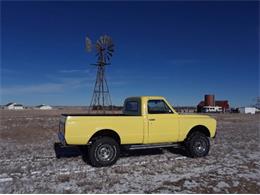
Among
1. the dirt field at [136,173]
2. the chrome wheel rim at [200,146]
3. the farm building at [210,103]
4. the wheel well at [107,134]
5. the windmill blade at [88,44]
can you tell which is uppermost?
the windmill blade at [88,44]

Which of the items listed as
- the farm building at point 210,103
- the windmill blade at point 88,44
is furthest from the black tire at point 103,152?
the farm building at point 210,103

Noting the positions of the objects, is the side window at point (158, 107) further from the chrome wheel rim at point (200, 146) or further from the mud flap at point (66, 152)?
the mud flap at point (66, 152)

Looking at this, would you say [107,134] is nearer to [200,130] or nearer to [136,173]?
[136,173]

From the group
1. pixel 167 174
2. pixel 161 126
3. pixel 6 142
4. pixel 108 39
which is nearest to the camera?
pixel 167 174

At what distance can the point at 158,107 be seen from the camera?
25.8ft

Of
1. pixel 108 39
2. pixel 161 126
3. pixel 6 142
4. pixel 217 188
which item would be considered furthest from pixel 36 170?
pixel 108 39

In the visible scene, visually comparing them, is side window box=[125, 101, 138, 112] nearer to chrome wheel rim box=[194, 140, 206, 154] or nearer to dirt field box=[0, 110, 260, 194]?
dirt field box=[0, 110, 260, 194]

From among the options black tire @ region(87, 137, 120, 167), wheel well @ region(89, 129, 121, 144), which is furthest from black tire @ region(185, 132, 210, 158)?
black tire @ region(87, 137, 120, 167)

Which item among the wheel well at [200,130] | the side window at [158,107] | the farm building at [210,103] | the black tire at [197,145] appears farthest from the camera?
the farm building at [210,103]

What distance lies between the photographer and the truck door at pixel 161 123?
7.52 metres

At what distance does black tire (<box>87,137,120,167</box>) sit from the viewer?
22.2 ft

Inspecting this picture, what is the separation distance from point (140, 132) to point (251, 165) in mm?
3387

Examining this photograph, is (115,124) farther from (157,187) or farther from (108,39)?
(108,39)

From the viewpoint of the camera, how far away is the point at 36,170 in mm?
6410
